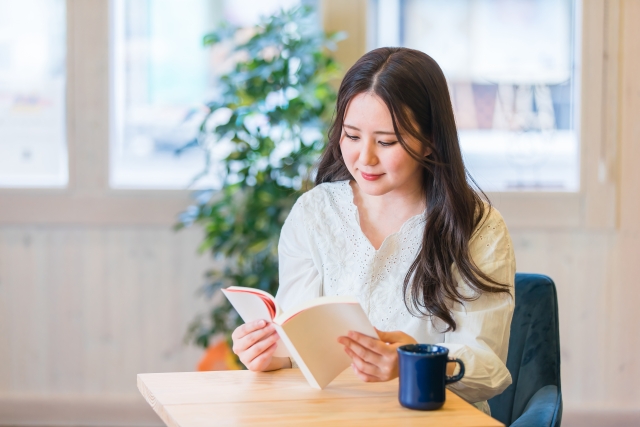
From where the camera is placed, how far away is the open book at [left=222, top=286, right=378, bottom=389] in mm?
1168

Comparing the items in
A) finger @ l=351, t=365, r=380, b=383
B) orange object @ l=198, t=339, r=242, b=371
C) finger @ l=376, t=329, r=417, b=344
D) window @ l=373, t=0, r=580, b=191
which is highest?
window @ l=373, t=0, r=580, b=191

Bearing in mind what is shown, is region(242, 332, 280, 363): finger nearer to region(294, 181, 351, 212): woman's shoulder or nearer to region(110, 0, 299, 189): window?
region(294, 181, 351, 212): woman's shoulder

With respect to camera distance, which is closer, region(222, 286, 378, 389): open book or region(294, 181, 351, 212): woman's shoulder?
region(222, 286, 378, 389): open book

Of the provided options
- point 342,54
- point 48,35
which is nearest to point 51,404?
point 48,35

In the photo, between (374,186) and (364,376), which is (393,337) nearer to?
(364,376)

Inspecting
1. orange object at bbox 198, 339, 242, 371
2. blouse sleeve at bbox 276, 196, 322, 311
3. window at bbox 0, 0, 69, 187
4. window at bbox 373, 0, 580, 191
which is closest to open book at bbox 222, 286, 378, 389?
blouse sleeve at bbox 276, 196, 322, 311

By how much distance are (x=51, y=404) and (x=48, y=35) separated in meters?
1.44

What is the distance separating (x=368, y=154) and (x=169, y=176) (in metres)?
1.61

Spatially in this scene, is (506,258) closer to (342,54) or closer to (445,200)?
(445,200)

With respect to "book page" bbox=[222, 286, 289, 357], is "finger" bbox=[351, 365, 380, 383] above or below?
below

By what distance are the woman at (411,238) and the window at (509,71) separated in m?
1.33

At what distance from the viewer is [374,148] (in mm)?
1517

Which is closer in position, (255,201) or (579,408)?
(255,201)

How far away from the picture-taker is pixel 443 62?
115 inches
